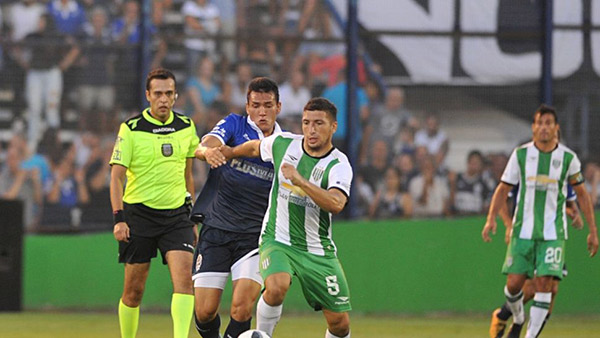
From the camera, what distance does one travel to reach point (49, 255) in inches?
596

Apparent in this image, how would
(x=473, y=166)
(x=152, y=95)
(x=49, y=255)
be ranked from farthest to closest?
(x=473, y=166) → (x=49, y=255) → (x=152, y=95)

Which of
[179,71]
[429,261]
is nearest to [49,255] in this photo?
[179,71]

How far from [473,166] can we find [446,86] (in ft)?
3.96

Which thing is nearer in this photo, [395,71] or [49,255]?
[49,255]

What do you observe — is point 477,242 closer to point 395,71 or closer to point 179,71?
point 395,71

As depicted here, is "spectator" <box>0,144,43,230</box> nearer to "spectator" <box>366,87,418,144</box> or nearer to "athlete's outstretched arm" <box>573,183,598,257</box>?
"spectator" <box>366,87,418,144</box>

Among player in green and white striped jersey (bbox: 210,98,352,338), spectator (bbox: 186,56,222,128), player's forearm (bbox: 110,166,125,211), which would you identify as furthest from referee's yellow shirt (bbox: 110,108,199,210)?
spectator (bbox: 186,56,222,128)

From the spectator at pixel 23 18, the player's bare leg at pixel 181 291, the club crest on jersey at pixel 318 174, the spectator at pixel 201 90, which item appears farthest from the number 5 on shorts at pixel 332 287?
the spectator at pixel 23 18

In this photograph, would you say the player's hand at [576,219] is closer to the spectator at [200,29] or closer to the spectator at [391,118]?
the spectator at [391,118]

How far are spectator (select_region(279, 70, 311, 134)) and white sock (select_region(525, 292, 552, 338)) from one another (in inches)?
221

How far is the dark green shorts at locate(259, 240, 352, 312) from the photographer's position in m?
7.95

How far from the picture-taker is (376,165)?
16.1 meters

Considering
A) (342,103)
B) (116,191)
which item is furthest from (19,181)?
(116,191)

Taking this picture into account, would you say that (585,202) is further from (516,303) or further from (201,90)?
(201,90)
